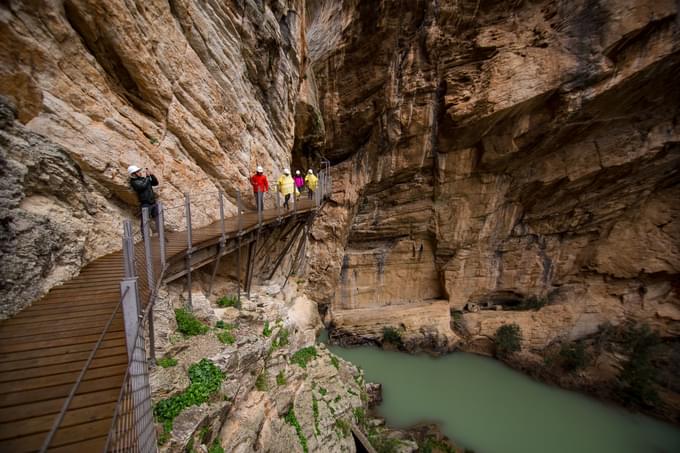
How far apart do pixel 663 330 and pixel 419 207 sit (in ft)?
40.7

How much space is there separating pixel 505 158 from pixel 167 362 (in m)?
14.5

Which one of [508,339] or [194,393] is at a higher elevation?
[194,393]

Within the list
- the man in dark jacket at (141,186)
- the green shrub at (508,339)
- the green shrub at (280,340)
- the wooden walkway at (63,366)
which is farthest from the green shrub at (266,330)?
the green shrub at (508,339)

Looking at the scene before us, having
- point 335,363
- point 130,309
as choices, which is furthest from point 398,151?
point 130,309

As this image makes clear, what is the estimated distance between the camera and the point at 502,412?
1017 cm

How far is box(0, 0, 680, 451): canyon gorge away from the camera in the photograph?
12.5ft

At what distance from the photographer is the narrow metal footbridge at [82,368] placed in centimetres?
165

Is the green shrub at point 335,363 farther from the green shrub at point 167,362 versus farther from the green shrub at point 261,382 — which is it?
the green shrub at point 167,362

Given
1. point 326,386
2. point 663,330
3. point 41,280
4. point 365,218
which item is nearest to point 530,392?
point 663,330

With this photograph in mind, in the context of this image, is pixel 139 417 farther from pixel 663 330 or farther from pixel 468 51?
pixel 663 330

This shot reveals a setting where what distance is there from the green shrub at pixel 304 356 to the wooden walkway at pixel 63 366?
5352 millimetres

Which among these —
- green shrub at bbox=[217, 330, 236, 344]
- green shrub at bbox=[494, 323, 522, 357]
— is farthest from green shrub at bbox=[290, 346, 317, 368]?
green shrub at bbox=[494, 323, 522, 357]

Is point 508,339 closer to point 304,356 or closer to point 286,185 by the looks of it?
point 304,356

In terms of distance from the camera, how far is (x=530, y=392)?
11.1 meters
